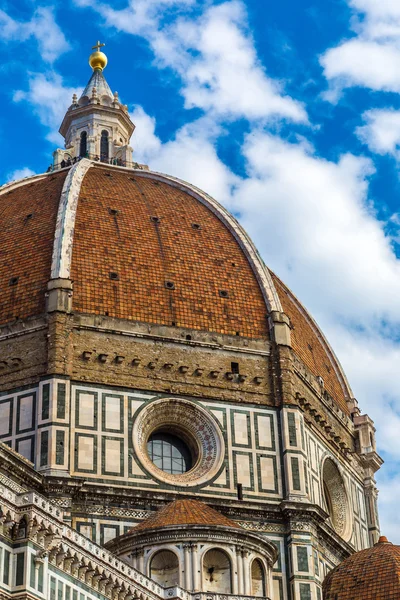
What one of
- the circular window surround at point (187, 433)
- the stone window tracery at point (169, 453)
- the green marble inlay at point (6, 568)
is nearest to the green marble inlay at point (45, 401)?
the circular window surround at point (187, 433)

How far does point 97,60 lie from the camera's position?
55.8 m

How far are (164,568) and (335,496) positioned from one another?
10370 millimetres

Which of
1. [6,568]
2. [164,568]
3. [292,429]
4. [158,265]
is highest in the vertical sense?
[158,265]

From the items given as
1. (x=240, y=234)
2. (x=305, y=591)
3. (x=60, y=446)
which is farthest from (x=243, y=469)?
(x=240, y=234)

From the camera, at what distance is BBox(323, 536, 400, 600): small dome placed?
114ft

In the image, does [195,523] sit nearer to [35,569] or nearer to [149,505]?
[149,505]

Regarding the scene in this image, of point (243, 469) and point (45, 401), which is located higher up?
point (45, 401)

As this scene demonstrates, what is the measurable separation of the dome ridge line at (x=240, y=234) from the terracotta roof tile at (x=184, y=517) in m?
8.61

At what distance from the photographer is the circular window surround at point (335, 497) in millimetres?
41719

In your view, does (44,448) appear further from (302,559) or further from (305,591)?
(305,591)

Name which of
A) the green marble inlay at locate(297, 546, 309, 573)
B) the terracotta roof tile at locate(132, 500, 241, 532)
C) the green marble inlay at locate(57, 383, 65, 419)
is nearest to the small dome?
the green marble inlay at locate(297, 546, 309, 573)

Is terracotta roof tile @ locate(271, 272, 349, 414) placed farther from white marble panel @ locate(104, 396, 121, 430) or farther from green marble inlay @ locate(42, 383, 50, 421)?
green marble inlay @ locate(42, 383, 50, 421)

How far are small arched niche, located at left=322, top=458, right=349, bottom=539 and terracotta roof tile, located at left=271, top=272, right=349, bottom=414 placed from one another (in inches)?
115

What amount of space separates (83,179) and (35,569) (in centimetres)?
2029
